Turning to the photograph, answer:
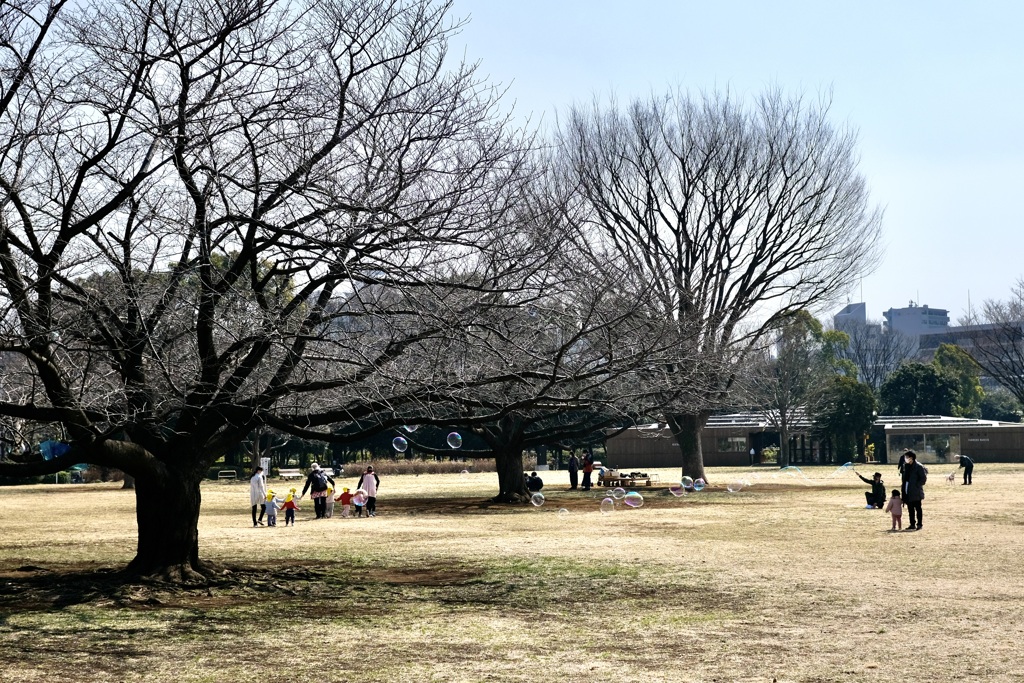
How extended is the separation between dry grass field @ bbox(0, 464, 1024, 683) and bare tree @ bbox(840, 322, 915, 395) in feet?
286

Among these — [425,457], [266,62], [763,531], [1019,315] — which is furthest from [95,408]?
[1019,315]

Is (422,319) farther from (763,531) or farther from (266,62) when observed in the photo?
(763,531)

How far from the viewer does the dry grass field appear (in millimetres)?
9055

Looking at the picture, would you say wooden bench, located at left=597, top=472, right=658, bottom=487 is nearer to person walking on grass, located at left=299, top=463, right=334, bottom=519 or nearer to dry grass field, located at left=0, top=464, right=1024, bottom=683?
person walking on grass, located at left=299, top=463, right=334, bottom=519

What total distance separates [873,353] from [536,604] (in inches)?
4139

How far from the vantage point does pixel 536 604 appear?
12.5m

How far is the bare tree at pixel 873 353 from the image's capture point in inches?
4237

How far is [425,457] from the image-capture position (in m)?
63.8

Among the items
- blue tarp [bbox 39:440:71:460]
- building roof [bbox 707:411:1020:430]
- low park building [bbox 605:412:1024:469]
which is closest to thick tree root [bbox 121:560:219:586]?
blue tarp [bbox 39:440:71:460]

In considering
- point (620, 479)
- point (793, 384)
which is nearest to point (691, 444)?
point (620, 479)

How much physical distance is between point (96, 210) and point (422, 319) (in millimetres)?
3530

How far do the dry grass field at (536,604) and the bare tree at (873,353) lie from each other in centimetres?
8704

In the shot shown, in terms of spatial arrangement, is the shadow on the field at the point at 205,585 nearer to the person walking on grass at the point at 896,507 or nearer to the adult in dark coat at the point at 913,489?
the person walking on grass at the point at 896,507

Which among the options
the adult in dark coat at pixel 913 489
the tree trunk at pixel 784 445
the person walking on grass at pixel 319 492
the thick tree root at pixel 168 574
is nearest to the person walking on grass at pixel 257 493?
the person walking on grass at pixel 319 492
